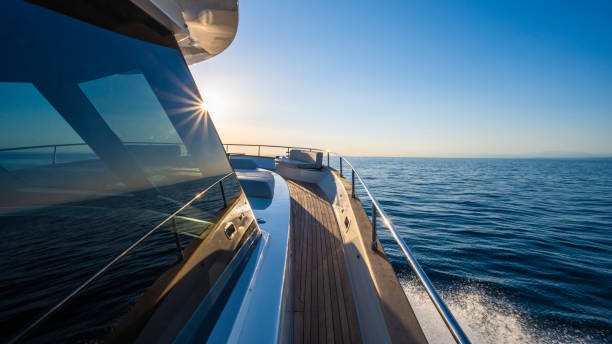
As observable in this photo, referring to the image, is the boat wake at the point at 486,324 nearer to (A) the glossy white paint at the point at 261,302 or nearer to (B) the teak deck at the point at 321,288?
(B) the teak deck at the point at 321,288

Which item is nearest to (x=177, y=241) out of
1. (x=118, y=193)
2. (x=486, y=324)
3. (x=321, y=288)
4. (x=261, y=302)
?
(x=118, y=193)

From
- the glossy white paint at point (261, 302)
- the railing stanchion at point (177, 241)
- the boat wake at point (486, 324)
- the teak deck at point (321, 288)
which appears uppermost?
the railing stanchion at point (177, 241)

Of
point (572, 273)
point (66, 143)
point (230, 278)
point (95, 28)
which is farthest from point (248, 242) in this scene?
point (572, 273)

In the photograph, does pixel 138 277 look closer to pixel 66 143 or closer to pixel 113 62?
pixel 66 143

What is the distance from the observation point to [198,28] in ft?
4.52

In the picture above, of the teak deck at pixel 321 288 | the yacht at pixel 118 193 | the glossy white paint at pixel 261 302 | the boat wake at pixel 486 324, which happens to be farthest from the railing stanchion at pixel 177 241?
the boat wake at pixel 486 324

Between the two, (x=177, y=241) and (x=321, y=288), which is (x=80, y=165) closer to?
(x=177, y=241)

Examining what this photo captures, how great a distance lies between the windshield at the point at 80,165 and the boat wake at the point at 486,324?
9.76 ft

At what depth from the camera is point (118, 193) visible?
0.67 metres

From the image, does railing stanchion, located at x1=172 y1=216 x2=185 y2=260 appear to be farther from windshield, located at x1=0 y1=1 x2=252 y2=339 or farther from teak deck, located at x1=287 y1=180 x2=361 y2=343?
teak deck, located at x1=287 y1=180 x2=361 y2=343

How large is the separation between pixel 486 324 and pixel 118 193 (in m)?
4.00

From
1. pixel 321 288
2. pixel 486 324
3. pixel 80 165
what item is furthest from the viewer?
pixel 486 324

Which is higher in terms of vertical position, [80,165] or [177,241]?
[80,165]

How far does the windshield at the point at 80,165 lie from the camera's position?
487 mm
